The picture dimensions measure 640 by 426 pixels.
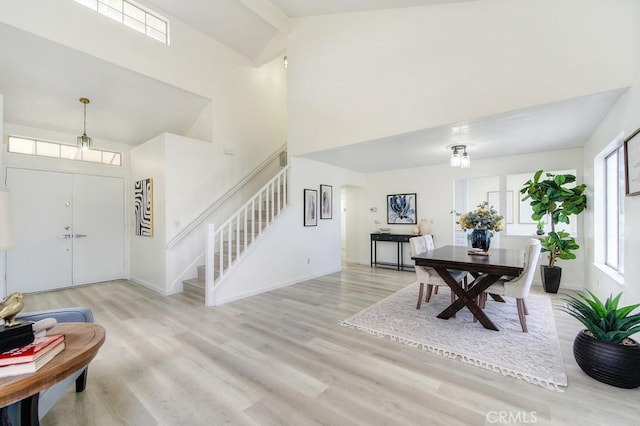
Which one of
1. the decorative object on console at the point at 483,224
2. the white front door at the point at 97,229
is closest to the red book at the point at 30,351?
the decorative object on console at the point at 483,224

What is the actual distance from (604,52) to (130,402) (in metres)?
5.01

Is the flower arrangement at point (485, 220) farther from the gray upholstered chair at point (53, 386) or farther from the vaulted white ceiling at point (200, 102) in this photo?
the gray upholstered chair at point (53, 386)

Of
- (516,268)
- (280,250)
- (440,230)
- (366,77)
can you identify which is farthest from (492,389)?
(440,230)

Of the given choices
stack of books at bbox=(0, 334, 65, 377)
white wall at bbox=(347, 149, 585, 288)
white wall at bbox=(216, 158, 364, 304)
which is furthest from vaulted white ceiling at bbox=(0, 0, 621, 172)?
stack of books at bbox=(0, 334, 65, 377)

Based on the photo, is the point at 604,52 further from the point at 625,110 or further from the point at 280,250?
the point at 280,250

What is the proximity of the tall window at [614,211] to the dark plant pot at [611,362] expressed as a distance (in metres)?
1.72

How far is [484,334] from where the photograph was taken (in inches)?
115

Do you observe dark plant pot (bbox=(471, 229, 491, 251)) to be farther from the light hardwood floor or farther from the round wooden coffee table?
the round wooden coffee table

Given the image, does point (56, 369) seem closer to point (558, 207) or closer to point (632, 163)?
point (632, 163)

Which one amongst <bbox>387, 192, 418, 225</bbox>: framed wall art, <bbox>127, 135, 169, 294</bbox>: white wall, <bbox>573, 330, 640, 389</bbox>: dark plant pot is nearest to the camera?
<bbox>573, 330, 640, 389</bbox>: dark plant pot

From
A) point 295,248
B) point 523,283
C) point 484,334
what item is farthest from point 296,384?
point 295,248

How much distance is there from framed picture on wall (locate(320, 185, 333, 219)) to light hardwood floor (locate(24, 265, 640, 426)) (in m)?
2.94

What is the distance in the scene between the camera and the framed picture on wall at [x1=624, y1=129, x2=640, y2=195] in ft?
7.71

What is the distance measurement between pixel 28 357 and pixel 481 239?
14.1 feet
